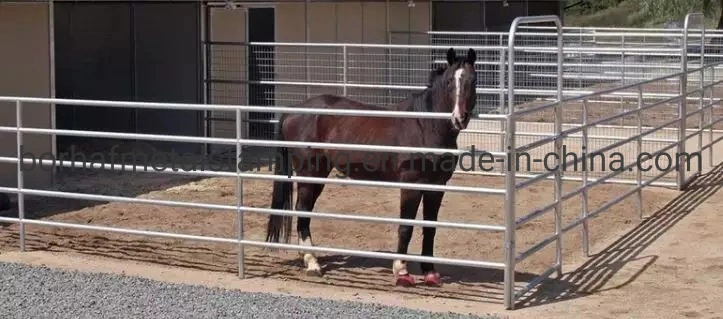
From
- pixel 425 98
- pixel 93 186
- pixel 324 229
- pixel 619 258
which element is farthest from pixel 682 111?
pixel 93 186

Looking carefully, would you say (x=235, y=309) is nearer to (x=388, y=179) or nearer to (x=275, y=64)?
(x=388, y=179)

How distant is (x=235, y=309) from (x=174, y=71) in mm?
8147

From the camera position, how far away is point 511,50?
22.3ft

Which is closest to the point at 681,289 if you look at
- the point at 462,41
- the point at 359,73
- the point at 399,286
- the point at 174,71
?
the point at 399,286

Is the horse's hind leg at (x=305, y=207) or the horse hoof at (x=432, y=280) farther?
the horse's hind leg at (x=305, y=207)

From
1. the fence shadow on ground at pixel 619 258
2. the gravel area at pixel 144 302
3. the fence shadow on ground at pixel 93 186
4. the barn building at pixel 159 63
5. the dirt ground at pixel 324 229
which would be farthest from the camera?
the barn building at pixel 159 63

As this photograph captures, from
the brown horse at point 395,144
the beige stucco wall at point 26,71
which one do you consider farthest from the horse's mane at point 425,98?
the beige stucco wall at point 26,71

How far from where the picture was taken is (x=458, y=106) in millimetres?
6711

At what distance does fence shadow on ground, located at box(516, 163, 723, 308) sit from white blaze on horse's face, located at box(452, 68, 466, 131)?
1105 mm

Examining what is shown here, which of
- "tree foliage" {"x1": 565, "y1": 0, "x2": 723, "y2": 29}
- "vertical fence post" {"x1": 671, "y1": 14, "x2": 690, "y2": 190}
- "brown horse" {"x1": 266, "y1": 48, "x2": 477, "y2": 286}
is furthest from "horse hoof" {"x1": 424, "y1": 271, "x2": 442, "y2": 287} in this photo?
"tree foliage" {"x1": 565, "y1": 0, "x2": 723, "y2": 29}

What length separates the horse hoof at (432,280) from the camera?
706 centimetres

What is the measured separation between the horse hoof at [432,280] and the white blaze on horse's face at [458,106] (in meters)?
0.96

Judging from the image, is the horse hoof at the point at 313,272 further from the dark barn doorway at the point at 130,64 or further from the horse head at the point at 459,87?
the dark barn doorway at the point at 130,64

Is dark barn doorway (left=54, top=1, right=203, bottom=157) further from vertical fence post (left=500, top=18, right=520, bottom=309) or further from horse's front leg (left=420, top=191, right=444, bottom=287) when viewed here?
vertical fence post (left=500, top=18, right=520, bottom=309)
